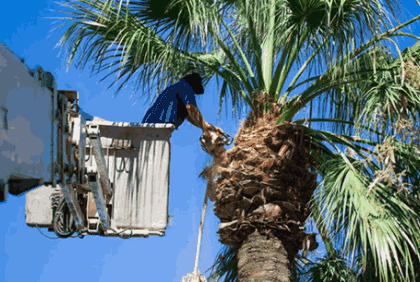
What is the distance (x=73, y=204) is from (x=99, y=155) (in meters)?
0.54

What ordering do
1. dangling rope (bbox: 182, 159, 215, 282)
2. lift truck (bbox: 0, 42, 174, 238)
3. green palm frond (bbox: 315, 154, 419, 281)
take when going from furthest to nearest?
1. dangling rope (bbox: 182, 159, 215, 282)
2. green palm frond (bbox: 315, 154, 419, 281)
3. lift truck (bbox: 0, 42, 174, 238)

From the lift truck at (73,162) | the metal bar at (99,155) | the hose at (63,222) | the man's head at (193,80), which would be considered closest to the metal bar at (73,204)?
the lift truck at (73,162)

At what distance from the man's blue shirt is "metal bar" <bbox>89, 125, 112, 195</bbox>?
63.0 inches

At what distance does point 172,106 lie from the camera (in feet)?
21.0

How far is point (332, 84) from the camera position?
670 cm

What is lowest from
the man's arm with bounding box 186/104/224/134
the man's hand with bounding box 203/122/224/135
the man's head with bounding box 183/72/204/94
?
the man's hand with bounding box 203/122/224/135

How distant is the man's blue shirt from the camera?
6.36 meters

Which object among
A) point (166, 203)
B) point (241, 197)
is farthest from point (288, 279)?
point (166, 203)

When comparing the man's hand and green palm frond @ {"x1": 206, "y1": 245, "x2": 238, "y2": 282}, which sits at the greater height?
the man's hand

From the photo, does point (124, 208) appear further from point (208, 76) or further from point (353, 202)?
point (208, 76)

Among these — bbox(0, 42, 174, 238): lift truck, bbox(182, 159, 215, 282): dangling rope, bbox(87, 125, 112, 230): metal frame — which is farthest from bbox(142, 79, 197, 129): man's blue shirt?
bbox(87, 125, 112, 230): metal frame

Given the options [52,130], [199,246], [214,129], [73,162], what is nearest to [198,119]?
[214,129]

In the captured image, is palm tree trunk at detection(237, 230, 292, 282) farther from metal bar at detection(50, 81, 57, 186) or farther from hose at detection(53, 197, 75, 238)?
metal bar at detection(50, 81, 57, 186)

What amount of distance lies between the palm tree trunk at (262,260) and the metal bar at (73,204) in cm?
177
